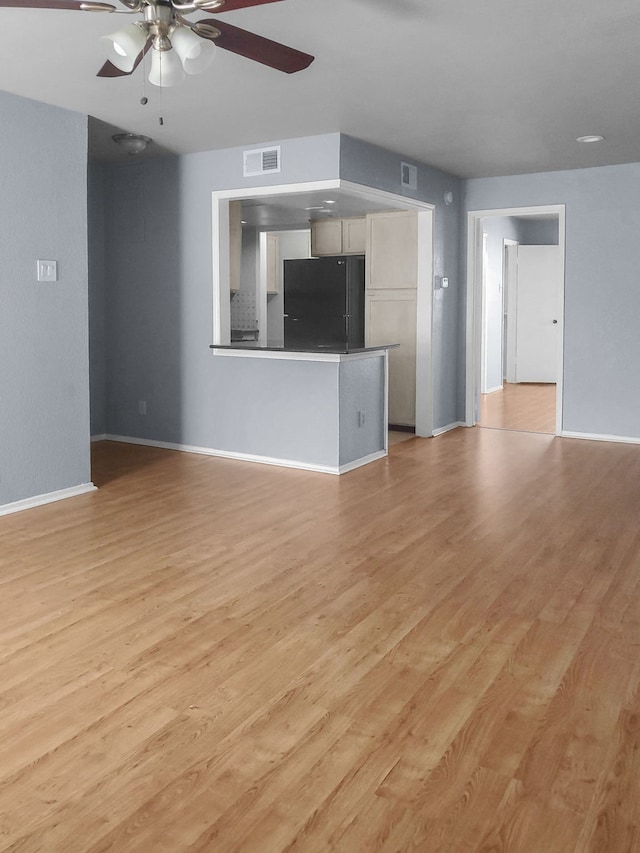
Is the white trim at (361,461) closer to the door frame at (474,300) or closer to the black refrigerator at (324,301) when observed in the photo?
the black refrigerator at (324,301)

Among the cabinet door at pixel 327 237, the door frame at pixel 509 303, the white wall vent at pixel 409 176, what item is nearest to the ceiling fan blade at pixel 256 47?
the white wall vent at pixel 409 176

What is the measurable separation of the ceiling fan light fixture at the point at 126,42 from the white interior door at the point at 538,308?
9.24m

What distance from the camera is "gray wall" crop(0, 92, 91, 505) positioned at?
4.46 meters

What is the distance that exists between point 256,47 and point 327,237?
504 cm

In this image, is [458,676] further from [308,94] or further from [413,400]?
[413,400]

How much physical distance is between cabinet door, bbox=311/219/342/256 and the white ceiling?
168 centimetres

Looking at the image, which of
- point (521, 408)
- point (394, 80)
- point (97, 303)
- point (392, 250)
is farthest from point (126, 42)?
point (521, 408)

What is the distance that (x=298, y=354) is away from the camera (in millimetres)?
5621

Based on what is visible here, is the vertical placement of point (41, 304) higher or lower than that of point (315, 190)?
lower

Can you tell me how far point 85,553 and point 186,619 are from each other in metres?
1.04

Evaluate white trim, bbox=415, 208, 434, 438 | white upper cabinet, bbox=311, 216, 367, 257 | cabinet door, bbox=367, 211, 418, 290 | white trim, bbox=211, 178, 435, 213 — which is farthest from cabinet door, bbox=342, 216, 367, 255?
white trim, bbox=211, 178, 435, 213

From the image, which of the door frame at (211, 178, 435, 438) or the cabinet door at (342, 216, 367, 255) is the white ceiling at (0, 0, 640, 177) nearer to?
the door frame at (211, 178, 435, 438)

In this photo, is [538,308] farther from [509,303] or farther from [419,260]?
[419,260]

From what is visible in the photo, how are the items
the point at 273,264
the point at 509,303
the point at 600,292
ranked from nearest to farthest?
the point at 600,292 < the point at 273,264 < the point at 509,303
